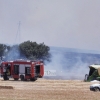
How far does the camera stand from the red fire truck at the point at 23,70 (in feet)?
241

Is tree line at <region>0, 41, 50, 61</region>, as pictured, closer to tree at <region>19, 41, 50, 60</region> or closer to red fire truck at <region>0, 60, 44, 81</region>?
tree at <region>19, 41, 50, 60</region>

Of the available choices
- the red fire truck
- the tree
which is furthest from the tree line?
the red fire truck

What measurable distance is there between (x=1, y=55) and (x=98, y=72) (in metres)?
63.7

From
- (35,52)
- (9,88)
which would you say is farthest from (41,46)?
(9,88)

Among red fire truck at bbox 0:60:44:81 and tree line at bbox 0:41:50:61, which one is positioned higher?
tree line at bbox 0:41:50:61

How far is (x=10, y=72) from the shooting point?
7475 cm

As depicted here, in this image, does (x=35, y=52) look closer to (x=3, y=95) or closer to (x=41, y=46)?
(x=41, y=46)

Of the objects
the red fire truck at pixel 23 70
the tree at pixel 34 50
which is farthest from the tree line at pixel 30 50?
the red fire truck at pixel 23 70

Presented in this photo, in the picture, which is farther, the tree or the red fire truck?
the tree

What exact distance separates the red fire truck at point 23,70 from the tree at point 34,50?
56784 mm

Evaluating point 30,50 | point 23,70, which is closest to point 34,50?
point 30,50

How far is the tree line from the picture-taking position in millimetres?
134375

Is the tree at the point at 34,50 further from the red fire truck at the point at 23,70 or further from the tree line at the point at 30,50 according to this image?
the red fire truck at the point at 23,70

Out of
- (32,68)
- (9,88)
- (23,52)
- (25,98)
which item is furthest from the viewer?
(23,52)
